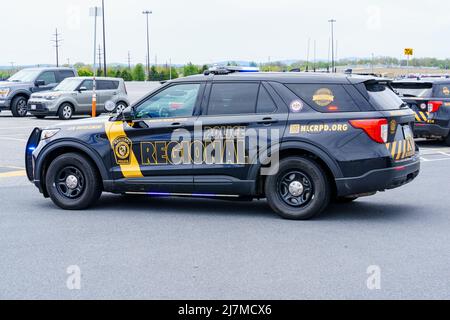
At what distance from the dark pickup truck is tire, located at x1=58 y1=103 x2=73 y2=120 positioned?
1420 cm

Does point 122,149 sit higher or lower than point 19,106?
lower

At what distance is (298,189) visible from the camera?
8.80 meters

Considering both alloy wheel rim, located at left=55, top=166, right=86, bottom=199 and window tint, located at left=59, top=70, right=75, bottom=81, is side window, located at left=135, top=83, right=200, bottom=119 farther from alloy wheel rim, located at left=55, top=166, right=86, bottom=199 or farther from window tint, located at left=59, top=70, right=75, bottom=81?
window tint, located at left=59, top=70, right=75, bottom=81

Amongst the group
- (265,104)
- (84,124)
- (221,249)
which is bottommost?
(221,249)

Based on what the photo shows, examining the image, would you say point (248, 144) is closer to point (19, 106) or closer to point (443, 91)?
point (443, 91)

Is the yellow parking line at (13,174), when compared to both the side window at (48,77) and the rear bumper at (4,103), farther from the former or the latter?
the side window at (48,77)

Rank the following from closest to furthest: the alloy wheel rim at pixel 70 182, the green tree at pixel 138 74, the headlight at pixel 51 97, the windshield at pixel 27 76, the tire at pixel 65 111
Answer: the alloy wheel rim at pixel 70 182 → the headlight at pixel 51 97 → the tire at pixel 65 111 → the windshield at pixel 27 76 → the green tree at pixel 138 74

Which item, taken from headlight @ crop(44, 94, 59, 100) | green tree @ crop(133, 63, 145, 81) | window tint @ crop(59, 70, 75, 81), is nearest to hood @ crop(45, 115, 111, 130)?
headlight @ crop(44, 94, 59, 100)

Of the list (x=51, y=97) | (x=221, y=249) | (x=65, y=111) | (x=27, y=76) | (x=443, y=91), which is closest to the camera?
(x=221, y=249)

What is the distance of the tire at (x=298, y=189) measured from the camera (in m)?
8.69

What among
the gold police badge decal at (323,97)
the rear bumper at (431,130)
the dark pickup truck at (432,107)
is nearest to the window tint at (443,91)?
the dark pickup truck at (432,107)

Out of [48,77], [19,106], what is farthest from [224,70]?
[48,77]

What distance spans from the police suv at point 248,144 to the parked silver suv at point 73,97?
18328 millimetres
